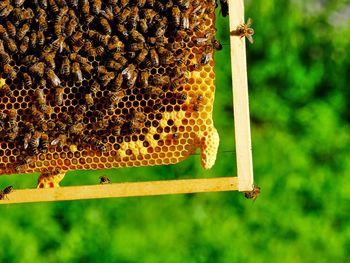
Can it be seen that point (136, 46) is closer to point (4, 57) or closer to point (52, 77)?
point (52, 77)

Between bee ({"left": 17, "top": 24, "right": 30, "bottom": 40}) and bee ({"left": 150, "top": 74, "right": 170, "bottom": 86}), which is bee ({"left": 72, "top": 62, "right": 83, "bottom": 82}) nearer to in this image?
bee ({"left": 17, "top": 24, "right": 30, "bottom": 40})

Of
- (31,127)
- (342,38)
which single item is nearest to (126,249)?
(31,127)

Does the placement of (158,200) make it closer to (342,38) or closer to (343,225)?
(343,225)

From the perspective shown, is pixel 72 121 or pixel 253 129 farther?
pixel 253 129

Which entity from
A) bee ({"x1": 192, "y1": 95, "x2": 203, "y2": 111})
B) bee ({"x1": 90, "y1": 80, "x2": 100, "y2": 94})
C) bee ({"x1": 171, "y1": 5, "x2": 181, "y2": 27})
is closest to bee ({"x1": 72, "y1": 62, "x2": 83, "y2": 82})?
bee ({"x1": 90, "y1": 80, "x2": 100, "y2": 94})

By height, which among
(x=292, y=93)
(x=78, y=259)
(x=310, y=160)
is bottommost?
(x=78, y=259)

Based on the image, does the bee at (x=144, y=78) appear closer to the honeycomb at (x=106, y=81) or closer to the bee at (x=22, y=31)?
the honeycomb at (x=106, y=81)

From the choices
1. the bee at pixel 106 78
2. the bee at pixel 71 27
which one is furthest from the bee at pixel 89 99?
the bee at pixel 71 27
